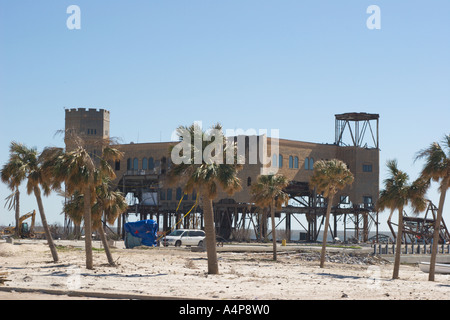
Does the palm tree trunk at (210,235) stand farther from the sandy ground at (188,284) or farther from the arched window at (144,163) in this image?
the arched window at (144,163)

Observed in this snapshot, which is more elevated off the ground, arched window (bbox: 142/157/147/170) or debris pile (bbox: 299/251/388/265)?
arched window (bbox: 142/157/147/170)

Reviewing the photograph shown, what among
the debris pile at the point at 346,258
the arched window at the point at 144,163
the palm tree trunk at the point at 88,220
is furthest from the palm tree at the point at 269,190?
the arched window at the point at 144,163

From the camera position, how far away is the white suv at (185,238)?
56.7 metres

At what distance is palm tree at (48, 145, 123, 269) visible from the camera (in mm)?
28703

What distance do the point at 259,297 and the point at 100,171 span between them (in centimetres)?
1185

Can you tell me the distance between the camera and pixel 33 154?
3453 centimetres

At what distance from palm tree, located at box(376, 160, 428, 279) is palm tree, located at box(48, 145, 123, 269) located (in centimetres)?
1388

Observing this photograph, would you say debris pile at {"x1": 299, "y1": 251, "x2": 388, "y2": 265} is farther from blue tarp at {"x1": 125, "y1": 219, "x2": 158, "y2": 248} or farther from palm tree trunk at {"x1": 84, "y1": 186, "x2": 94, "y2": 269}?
palm tree trunk at {"x1": 84, "y1": 186, "x2": 94, "y2": 269}

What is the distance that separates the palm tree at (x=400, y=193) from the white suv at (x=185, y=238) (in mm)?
26263

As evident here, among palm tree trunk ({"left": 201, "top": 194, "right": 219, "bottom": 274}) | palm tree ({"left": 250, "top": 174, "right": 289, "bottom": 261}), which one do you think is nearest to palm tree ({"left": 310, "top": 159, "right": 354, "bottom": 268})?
palm tree ({"left": 250, "top": 174, "right": 289, "bottom": 261})

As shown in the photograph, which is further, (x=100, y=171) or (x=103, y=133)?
(x=103, y=133)

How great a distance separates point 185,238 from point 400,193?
1121 inches
